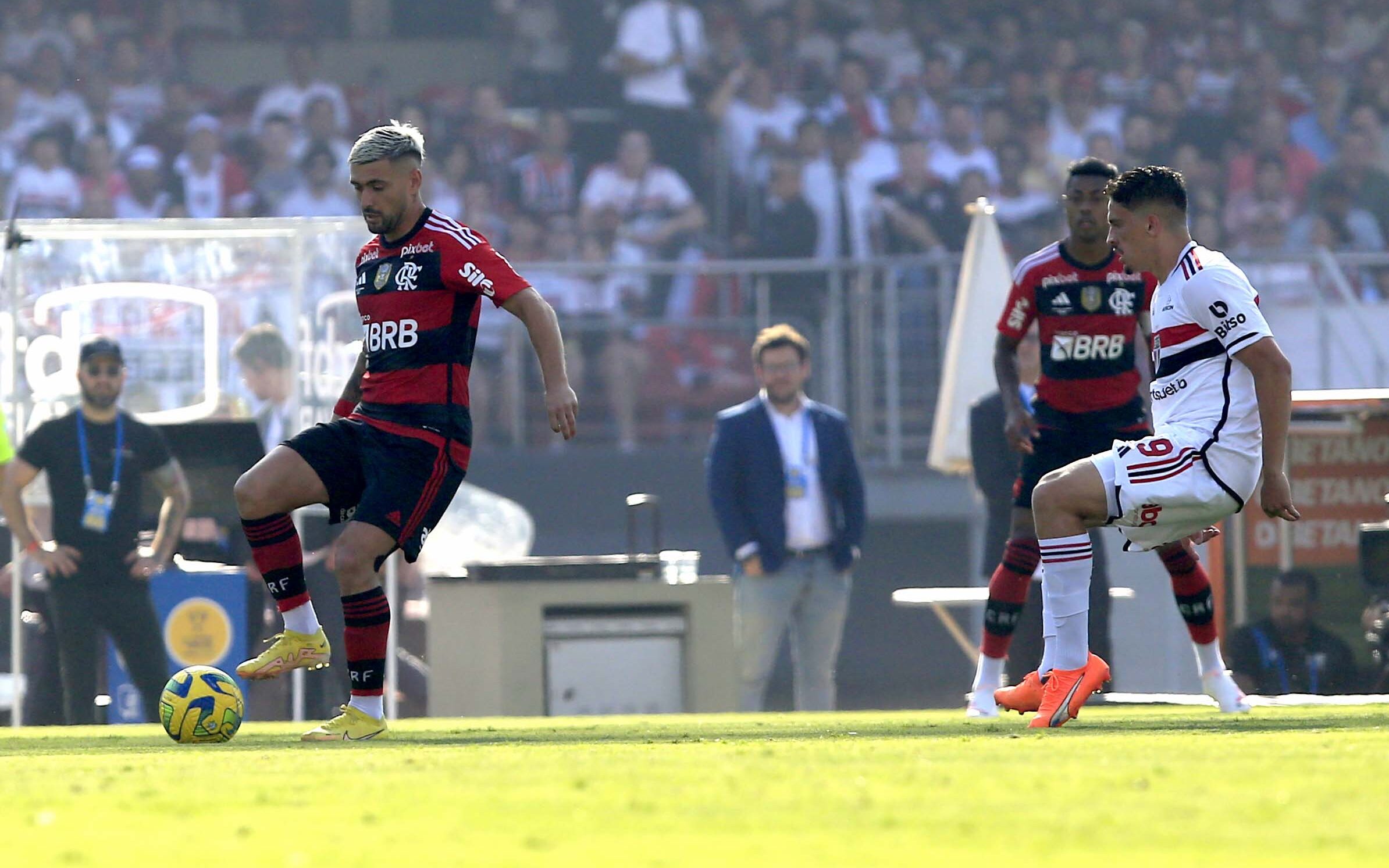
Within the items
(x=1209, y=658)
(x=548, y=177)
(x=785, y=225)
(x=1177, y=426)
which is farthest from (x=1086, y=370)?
(x=548, y=177)

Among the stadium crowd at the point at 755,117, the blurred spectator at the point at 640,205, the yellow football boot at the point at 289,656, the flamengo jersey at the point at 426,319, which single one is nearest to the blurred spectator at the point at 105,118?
the stadium crowd at the point at 755,117

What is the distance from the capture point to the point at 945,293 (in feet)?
53.8

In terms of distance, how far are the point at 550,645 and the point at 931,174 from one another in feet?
29.0

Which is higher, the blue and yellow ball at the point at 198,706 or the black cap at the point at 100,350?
the black cap at the point at 100,350

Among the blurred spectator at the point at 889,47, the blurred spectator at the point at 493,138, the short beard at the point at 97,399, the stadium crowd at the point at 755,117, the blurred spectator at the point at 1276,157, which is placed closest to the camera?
the short beard at the point at 97,399

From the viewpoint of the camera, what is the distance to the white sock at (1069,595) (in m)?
6.96

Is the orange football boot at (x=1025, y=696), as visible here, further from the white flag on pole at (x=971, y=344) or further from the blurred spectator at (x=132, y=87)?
the blurred spectator at (x=132, y=87)

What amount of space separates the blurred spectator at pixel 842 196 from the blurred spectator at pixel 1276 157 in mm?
3686

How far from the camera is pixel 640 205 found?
747 inches

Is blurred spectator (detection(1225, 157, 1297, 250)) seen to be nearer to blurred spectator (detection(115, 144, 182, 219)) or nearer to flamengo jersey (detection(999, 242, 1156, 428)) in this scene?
blurred spectator (detection(115, 144, 182, 219))

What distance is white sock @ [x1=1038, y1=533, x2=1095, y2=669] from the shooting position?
6957 millimetres

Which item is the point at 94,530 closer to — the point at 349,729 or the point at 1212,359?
the point at 349,729

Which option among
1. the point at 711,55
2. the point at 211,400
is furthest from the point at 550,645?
the point at 711,55

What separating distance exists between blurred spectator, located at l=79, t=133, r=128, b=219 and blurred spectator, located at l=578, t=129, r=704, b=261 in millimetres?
4311
